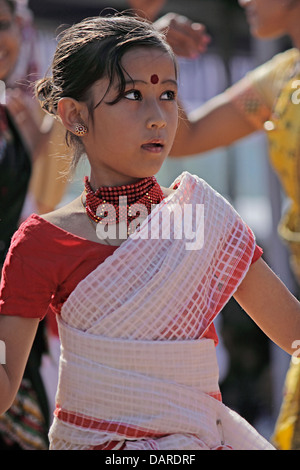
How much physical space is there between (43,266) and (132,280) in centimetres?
19

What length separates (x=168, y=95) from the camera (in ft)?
6.13

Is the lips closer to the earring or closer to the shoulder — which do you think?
the earring

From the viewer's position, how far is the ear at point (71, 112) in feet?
6.24

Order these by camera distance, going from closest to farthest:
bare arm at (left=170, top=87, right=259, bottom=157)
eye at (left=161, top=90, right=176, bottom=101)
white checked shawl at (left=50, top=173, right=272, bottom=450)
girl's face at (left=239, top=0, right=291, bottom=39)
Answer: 1. white checked shawl at (left=50, top=173, right=272, bottom=450)
2. eye at (left=161, top=90, right=176, bottom=101)
3. girl's face at (left=239, top=0, right=291, bottom=39)
4. bare arm at (left=170, top=87, right=259, bottom=157)

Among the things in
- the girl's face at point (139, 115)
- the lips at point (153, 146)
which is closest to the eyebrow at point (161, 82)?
the girl's face at point (139, 115)

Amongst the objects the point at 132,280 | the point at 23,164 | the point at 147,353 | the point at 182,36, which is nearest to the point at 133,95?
the point at 132,280

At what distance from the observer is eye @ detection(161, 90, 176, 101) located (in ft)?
6.06

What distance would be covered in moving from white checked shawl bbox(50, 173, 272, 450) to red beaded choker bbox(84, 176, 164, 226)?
75mm

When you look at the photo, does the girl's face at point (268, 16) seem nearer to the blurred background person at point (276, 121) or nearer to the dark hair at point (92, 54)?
the blurred background person at point (276, 121)

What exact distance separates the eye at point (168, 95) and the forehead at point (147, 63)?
1.4 inches

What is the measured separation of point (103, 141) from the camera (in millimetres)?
1851

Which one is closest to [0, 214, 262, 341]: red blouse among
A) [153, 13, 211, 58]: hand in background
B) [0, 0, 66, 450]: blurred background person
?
[0, 0, 66, 450]: blurred background person

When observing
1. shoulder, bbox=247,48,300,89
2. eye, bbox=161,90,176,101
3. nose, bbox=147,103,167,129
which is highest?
eye, bbox=161,90,176,101
